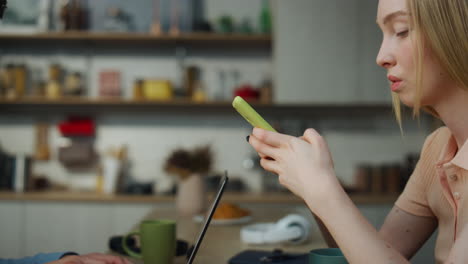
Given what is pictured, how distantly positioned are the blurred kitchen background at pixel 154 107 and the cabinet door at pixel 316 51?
0.12 meters

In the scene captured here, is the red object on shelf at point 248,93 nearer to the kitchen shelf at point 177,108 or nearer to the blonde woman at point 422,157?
the kitchen shelf at point 177,108

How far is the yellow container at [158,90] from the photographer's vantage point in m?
3.80

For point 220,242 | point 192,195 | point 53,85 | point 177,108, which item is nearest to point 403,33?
point 220,242

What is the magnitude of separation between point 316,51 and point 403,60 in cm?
273

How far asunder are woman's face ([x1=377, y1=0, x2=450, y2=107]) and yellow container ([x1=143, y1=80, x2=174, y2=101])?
111 inches

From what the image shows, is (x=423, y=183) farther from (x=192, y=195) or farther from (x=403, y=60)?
(x=192, y=195)

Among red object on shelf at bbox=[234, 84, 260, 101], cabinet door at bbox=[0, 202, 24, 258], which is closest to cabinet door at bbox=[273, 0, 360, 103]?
red object on shelf at bbox=[234, 84, 260, 101]

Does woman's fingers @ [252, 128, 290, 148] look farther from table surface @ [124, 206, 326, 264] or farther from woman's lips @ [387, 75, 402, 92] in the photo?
table surface @ [124, 206, 326, 264]

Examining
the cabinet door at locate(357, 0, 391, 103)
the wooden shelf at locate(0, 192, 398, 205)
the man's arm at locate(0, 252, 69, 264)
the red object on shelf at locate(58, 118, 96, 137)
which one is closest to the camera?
the man's arm at locate(0, 252, 69, 264)

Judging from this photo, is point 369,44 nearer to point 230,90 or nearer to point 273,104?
point 273,104

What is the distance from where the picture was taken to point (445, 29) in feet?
3.29

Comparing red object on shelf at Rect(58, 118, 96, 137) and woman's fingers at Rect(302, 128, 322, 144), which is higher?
woman's fingers at Rect(302, 128, 322, 144)

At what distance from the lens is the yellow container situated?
3.80 meters

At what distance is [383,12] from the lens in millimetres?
1079
